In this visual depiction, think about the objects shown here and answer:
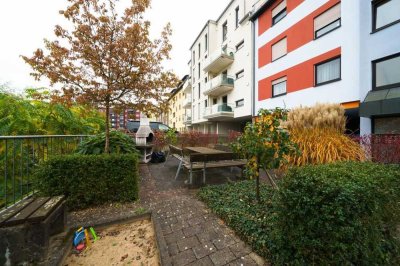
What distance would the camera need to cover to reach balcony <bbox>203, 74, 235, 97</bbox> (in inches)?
720

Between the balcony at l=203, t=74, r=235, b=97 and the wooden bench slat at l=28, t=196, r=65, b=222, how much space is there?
57.0 ft

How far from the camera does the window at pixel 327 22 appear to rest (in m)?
9.07

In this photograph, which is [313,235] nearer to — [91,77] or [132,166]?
[132,166]

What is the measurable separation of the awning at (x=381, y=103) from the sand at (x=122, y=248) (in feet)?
28.9

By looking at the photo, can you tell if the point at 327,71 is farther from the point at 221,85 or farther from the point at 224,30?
the point at 224,30

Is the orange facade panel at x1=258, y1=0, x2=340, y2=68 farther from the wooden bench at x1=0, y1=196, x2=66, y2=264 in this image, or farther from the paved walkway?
the wooden bench at x1=0, y1=196, x2=66, y2=264

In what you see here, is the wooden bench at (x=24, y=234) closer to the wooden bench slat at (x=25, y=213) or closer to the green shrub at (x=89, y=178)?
the wooden bench slat at (x=25, y=213)

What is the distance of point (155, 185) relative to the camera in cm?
478

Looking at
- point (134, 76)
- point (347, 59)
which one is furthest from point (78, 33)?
point (347, 59)

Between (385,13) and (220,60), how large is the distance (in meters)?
13.0

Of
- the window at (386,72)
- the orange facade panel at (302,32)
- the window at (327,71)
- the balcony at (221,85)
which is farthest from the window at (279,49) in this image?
the window at (386,72)

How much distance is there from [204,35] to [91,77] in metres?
23.5

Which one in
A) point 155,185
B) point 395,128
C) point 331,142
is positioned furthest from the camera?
point 395,128

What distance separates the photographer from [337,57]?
9117mm
